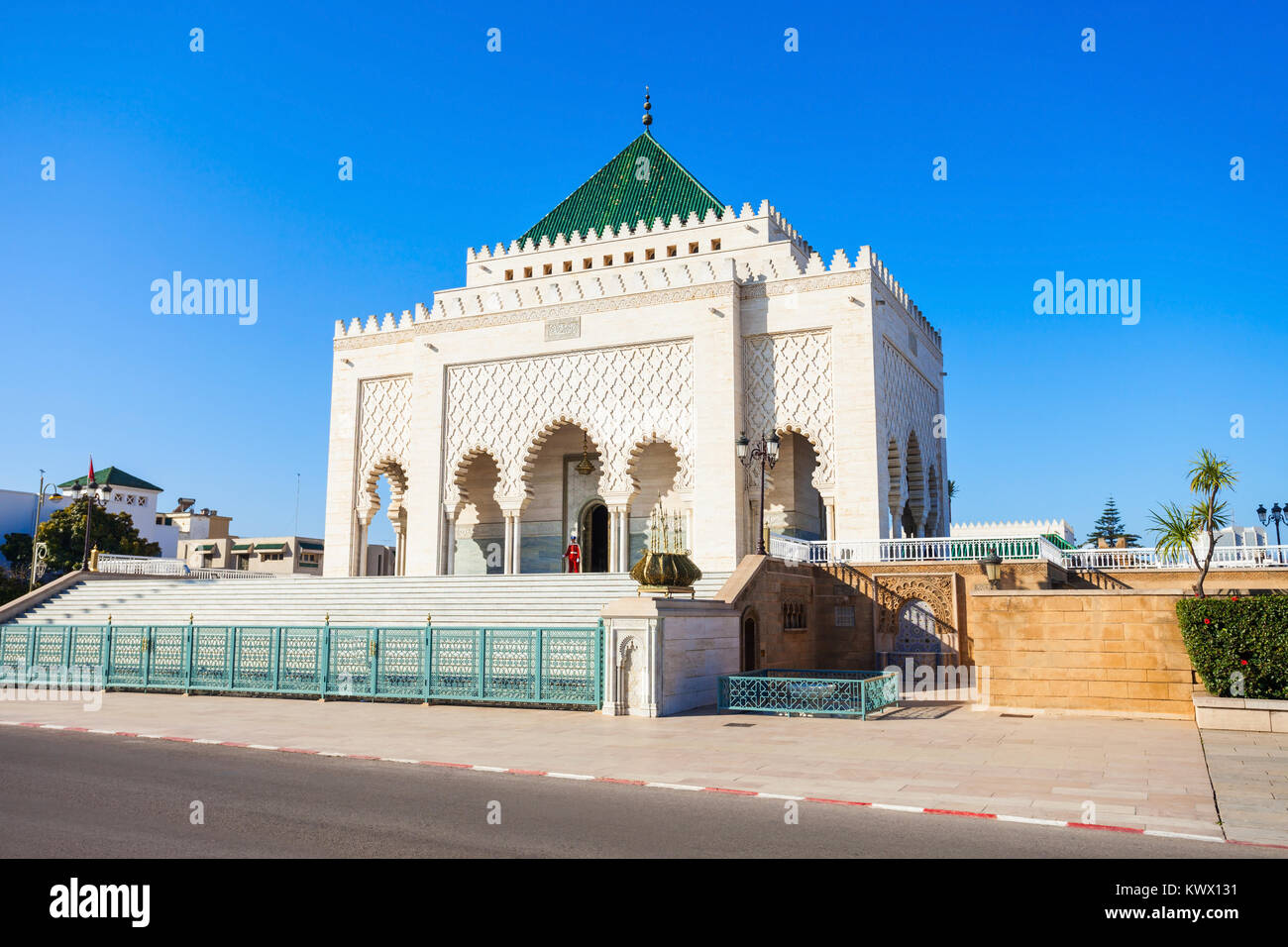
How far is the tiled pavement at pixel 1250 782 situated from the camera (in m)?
5.77

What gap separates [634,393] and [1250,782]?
Result: 17619 mm

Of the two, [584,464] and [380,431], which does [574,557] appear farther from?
[380,431]

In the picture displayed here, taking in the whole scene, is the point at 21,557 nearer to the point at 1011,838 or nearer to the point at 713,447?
the point at 713,447

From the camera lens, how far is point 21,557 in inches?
1767

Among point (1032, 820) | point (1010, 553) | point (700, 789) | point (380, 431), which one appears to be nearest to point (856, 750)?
point (700, 789)

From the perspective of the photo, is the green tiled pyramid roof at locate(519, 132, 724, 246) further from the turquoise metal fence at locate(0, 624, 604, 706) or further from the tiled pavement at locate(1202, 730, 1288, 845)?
the tiled pavement at locate(1202, 730, 1288, 845)

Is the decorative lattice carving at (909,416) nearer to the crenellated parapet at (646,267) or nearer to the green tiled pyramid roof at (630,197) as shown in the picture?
the crenellated parapet at (646,267)

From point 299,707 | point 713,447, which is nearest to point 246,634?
point 299,707

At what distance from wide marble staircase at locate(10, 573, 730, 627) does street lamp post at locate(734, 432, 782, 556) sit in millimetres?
1408

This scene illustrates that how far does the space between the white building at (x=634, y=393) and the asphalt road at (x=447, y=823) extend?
1477 cm

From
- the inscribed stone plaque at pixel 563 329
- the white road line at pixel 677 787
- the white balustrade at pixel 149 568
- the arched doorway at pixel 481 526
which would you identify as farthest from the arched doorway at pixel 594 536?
the white road line at pixel 677 787

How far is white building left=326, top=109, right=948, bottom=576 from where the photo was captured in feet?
72.6

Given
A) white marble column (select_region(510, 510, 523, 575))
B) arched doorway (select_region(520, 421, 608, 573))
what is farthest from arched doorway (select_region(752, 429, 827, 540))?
white marble column (select_region(510, 510, 523, 575))

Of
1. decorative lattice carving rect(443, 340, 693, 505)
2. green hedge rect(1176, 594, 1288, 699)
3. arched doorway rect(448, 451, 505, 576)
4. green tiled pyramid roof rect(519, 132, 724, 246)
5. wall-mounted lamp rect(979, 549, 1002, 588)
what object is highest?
green tiled pyramid roof rect(519, 132, 724, 246)
